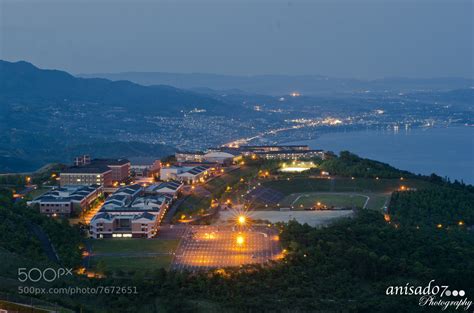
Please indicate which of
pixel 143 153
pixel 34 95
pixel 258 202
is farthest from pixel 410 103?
pixel 258 202

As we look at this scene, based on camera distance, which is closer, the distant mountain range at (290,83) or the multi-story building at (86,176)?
the multi-story building at (86,176)

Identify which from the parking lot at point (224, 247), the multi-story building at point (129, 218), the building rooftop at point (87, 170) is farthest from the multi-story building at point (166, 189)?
the parking lot at point (224, 247)

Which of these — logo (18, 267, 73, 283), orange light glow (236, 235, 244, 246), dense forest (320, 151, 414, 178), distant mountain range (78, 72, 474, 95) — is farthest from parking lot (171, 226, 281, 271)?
distant mountain range (78, 72, 474, 95)

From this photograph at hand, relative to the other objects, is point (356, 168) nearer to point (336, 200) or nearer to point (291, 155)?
point (336, 200)

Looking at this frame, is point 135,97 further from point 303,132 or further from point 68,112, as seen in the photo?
point 303,132

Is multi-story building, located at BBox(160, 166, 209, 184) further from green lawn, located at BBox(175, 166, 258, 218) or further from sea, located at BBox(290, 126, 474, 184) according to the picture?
sea, located at BBox(290, 126, 474, 184)

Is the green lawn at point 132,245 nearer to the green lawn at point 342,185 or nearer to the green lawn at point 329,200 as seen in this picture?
the green lawn at point 329,200
